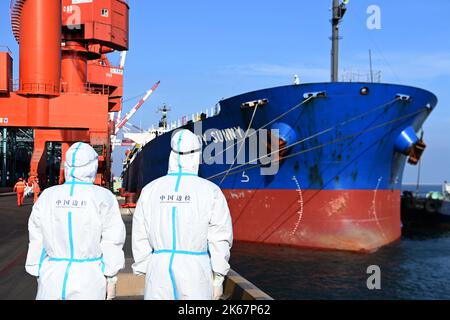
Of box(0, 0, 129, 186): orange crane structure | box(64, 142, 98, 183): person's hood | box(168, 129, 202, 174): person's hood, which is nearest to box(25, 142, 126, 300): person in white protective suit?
box(64, 142, 98, 183): person's hood

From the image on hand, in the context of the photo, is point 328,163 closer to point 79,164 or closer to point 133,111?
point 79,164

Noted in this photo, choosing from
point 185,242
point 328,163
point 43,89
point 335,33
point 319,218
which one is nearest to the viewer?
point 185,242

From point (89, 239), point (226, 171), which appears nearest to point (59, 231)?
point (89, 239)

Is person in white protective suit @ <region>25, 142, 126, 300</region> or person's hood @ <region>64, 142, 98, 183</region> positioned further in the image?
person's hood @ <region>64, 142, 98, 183</region>

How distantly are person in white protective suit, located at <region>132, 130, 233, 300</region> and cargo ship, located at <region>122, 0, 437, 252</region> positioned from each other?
31.5 ft

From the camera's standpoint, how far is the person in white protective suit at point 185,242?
9.98 ft

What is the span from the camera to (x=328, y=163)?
12.6m

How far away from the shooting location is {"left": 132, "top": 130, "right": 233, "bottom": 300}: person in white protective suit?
3.04 metres

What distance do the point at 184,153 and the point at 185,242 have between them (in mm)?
598

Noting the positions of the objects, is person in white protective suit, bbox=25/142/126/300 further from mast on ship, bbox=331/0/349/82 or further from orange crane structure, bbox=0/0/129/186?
orange crane structure, bbox=0/0/129/186

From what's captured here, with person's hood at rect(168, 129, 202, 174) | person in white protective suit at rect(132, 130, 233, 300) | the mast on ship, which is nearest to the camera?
person in white protective suit at rect(132, 130, 233, 300)

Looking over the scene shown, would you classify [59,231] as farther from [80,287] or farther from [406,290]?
[406,290]

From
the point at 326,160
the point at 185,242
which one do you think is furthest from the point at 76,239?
the point at 326,160
